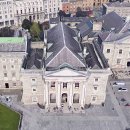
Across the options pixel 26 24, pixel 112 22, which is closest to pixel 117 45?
pixel 112 22

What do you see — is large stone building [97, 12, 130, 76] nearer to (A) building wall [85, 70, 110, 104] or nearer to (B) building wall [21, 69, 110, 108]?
(A) building wall [85, 70, 110, 104]

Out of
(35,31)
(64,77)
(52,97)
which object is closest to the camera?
(64,77)

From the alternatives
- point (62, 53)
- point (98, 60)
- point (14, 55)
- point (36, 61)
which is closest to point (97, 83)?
point (98, 60)

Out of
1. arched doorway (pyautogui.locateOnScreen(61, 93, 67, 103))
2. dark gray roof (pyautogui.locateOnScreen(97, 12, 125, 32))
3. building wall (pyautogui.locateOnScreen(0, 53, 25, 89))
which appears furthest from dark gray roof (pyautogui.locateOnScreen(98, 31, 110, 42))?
building wall (pyautogui.locateOnScreen(0, 53, 25, 89))

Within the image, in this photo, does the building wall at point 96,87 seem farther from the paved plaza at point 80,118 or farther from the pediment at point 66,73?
the pediment at point 66,73

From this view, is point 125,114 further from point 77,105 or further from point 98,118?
point 77,105

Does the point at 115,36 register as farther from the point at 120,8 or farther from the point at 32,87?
the point at 120,8
